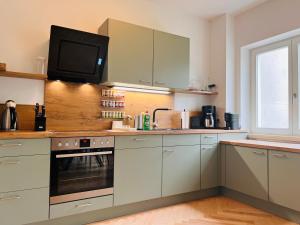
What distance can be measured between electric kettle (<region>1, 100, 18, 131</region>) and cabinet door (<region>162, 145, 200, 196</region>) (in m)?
1.54

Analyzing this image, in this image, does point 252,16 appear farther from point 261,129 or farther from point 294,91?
point 261,129

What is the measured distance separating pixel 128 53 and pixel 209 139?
4.74 ft

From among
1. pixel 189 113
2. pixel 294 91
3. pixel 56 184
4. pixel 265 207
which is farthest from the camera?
pixel 189 113

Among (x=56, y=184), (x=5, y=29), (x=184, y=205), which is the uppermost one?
(x=5, y=29)

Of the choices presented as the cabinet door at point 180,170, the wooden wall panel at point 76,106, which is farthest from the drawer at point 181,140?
the wooden wall panel at point 76,106

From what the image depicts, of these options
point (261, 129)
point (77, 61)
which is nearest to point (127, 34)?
point (77, 61)

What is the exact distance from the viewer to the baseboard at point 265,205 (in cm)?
220

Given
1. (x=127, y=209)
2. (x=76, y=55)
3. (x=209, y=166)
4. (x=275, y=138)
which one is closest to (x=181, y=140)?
(x=209, y=166)

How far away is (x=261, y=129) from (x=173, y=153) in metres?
1.51

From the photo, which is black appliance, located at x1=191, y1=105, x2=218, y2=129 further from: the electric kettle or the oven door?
the electric kettle

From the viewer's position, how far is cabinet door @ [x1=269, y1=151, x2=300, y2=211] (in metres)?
2.13

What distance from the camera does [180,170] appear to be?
8.55ft

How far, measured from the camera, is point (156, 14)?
3.18 metres

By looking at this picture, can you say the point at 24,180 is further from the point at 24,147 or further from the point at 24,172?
the point at 24,147
